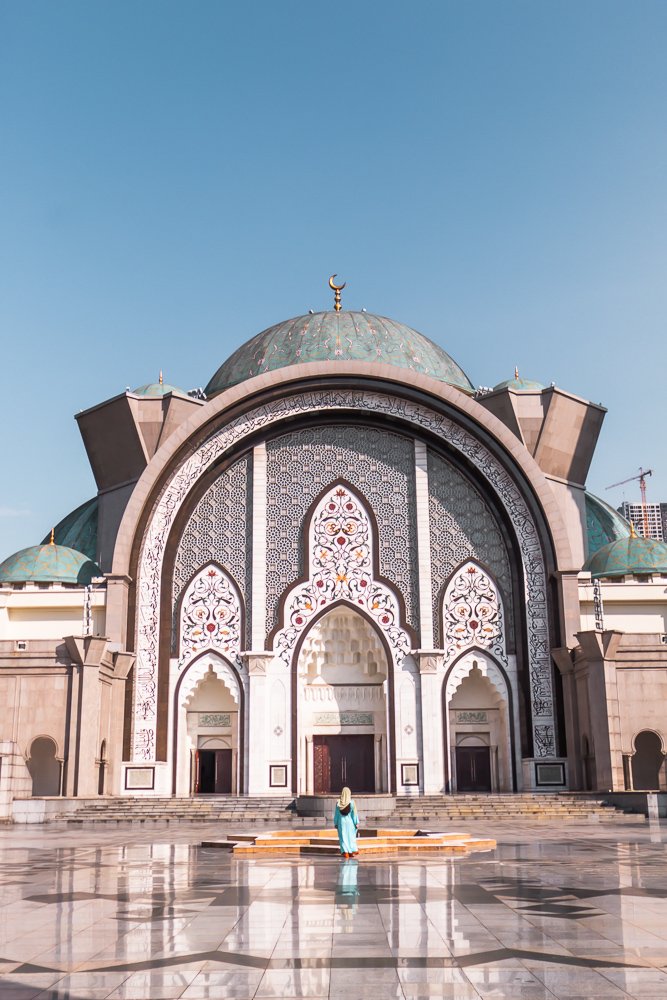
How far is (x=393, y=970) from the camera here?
147 inches

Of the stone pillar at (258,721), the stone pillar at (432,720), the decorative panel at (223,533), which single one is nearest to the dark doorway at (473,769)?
the stone pillar at (432,720)

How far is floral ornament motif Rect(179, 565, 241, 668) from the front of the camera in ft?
61.8

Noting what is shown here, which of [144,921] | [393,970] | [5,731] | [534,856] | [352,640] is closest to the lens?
[393,970]

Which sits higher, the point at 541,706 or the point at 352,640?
the point at 352,640

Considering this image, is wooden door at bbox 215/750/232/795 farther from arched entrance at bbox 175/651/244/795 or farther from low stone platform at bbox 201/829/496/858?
low stone platform at bbox 201/829/496/858

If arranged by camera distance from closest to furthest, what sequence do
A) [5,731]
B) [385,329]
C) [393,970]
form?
1. [393,970]
2. [5,731]
3. [385,329]

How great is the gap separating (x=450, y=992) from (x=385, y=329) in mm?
19846

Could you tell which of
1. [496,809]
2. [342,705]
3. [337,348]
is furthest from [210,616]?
[496,809]

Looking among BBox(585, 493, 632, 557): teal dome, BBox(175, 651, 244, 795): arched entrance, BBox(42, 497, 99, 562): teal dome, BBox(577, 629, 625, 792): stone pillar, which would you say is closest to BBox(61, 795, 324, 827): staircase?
BBox(175, 651, 244, 795): arched entrance

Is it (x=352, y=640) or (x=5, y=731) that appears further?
(x=352, y=640)

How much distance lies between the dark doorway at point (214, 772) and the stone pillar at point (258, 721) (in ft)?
2.64

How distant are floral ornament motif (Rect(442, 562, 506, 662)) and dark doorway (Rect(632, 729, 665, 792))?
9.83ft

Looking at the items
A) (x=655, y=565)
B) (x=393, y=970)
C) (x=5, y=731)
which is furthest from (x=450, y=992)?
(x=655, y=565)

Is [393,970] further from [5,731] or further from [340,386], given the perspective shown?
[340,386]
